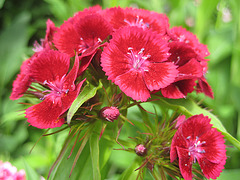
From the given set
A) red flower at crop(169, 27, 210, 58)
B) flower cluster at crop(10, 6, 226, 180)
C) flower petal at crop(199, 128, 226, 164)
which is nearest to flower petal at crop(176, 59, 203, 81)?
flower cluster at crop(10, 6, 226, 180)

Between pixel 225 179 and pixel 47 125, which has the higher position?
pixel 47 125

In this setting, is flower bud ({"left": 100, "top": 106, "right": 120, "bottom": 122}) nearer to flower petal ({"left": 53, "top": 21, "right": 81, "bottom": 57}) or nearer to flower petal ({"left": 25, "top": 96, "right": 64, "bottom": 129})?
flower petal ({"left": 25, "top": 96, "right": 64, "bottom": 129})

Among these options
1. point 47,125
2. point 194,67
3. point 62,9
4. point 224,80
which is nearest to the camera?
point 47,125

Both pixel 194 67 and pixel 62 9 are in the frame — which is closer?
pixel 194 67

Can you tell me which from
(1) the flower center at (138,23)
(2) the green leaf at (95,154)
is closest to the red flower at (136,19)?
(1) the flower center at (138,23)

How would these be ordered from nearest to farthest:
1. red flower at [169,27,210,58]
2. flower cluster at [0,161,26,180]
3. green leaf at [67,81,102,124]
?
1. green leaf at [67,81,102,124]
2. red flower at [169,27,210,58]
3. flower cluster at [0,161,26,180]

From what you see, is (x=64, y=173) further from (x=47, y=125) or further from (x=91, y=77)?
(x=91, y=77)

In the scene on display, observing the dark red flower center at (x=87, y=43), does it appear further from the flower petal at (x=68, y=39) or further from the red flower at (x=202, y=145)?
the red flower at (x=202, y=145)

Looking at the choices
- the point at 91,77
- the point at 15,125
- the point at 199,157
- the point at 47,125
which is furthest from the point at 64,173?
the point at 15,125
